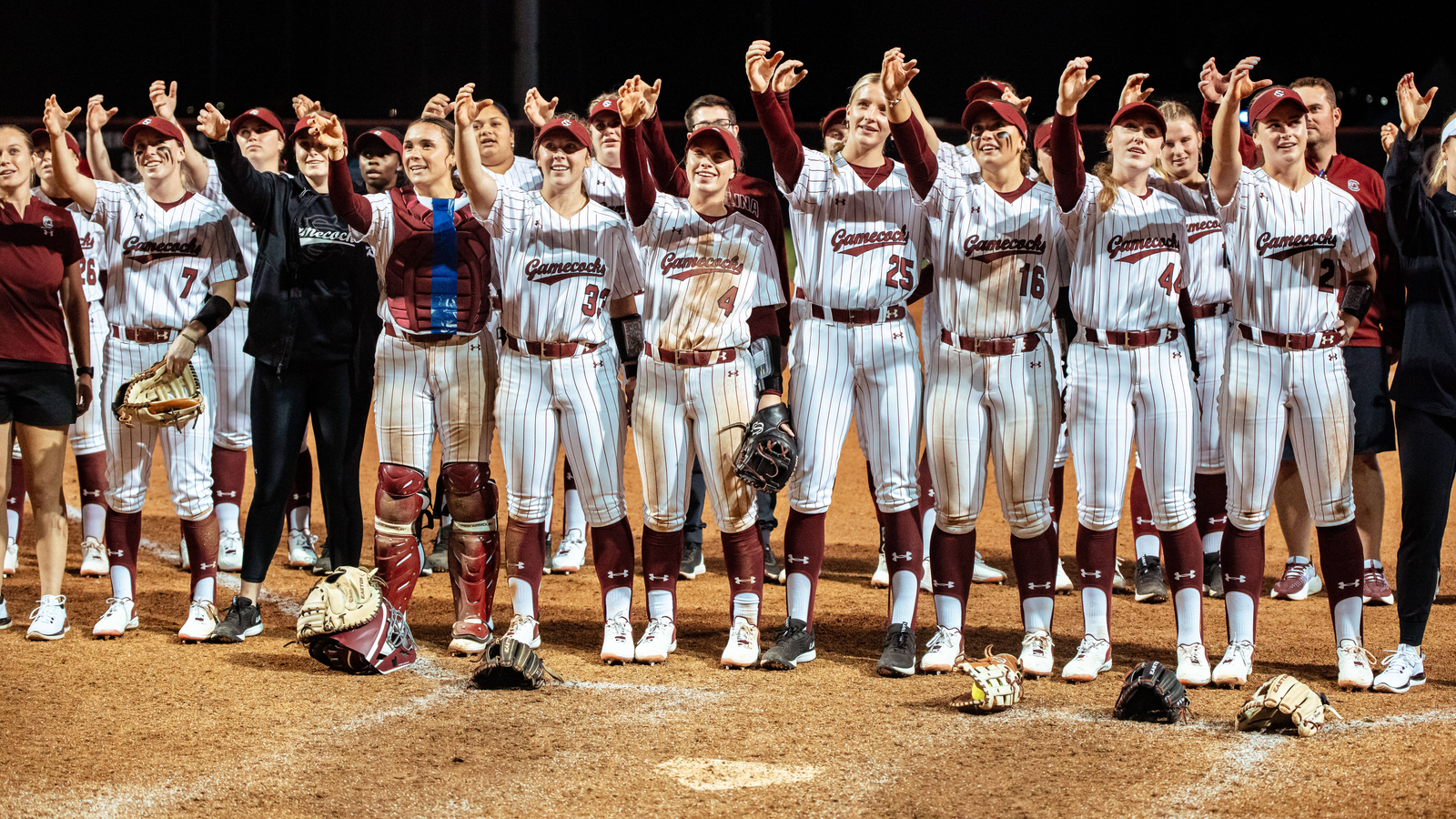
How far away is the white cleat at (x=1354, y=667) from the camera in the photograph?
179 inches

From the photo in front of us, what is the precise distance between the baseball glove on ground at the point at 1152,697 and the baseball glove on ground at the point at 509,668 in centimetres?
190

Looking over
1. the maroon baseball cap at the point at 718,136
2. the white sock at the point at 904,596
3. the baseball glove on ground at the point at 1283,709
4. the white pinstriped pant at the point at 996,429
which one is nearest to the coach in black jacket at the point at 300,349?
the maroon baseball cap at the point at 718,136

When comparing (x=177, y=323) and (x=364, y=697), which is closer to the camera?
(x=364, y=697)

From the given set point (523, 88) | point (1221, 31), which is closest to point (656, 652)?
point (523, 88)

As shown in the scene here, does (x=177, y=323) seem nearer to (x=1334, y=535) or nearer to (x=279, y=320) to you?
(x=279, y=320)

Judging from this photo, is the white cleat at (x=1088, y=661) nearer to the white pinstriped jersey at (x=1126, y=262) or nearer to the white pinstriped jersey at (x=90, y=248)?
the white pinstriped jersey at (x=1126, y=262)

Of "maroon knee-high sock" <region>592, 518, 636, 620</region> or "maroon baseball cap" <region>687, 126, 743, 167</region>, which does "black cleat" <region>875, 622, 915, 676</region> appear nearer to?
"maroon knee-high sock" <region>592, 518, 636, 620</region>

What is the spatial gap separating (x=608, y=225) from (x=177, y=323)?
6.25ft

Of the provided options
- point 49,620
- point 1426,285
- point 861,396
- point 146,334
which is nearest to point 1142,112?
point 1426,285

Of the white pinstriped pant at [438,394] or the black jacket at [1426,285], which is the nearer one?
the black jacket at [1426,285]

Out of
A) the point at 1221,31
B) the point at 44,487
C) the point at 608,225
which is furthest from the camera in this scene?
the point at 1221,31

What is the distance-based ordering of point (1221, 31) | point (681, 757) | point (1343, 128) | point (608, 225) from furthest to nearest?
point (1221, 31) < point (1343, 128) < point (608, 225) < point (681, 757)

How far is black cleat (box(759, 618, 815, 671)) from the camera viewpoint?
4.88 m

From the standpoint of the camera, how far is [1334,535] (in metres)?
4.59
